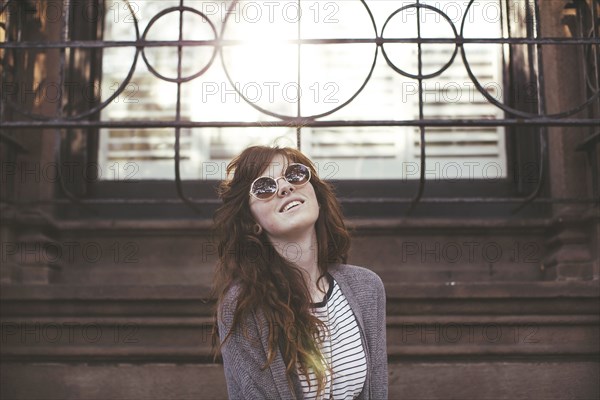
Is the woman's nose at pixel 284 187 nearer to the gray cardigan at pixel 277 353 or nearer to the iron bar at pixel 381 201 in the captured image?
the gray cardigan at pixel 277 353

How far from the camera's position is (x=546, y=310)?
3260 millimetres

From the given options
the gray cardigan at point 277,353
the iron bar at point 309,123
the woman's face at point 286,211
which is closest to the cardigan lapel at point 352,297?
the gray cardigan at point 277,353

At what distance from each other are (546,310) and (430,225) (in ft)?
2.27

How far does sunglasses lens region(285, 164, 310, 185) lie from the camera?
7.94ft

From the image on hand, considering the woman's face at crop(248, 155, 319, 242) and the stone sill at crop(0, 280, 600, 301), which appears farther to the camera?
the stone sill at crop(0, 280, 600, 301)

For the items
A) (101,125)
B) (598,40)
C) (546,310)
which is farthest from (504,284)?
(101,125)

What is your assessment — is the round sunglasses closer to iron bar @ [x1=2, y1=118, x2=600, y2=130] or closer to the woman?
the woman

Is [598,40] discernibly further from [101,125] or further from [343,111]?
[101,125]

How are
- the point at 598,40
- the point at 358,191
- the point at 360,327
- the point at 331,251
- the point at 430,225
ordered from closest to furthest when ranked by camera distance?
1. the point at 360,327
2. the point at 331,251
3. the point at 598,40
4. the point at 430,225
5. the point at 358,191

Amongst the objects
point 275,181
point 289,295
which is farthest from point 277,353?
point 275,181

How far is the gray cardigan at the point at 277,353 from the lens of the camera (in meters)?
2.25

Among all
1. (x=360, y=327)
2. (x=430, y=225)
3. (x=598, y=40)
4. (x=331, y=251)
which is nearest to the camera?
(x=360, y=327)

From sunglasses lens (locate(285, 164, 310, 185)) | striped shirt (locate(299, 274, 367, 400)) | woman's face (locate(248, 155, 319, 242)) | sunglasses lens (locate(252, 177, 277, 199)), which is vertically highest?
sunglasses lens (locate(285, 164, 310, 185))

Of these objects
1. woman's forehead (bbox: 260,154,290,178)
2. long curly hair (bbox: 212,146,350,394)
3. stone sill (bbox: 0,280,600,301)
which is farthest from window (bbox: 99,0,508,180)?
woman's forehead (bbox: 260,154,290,178)
